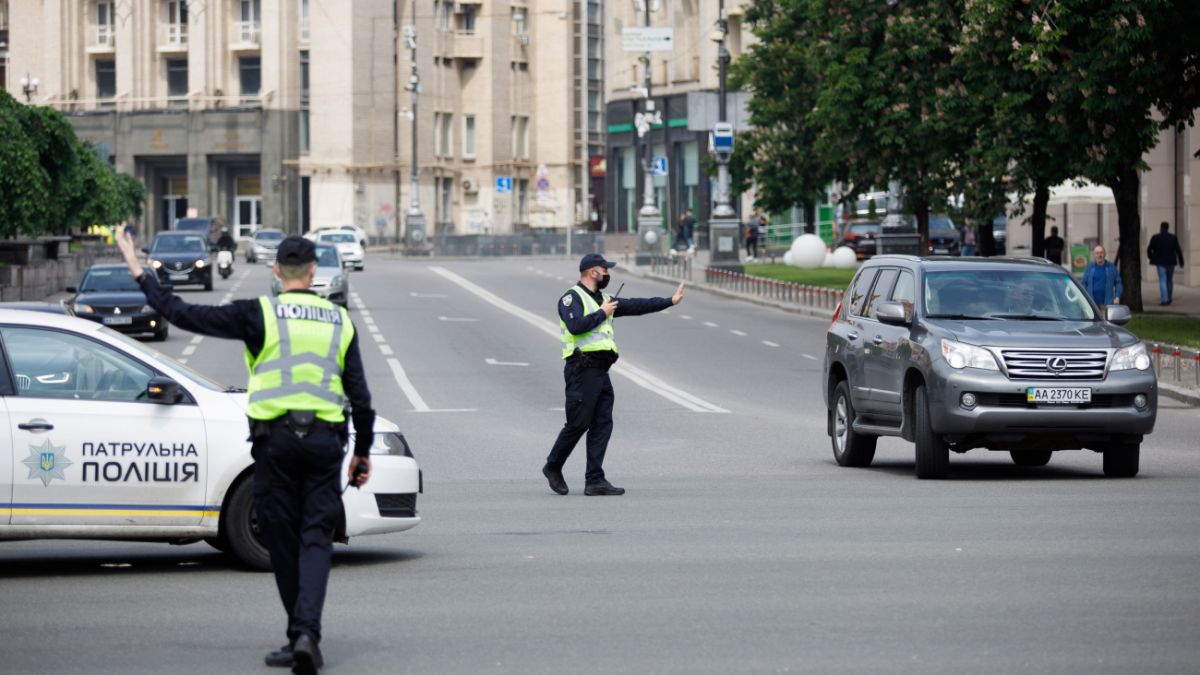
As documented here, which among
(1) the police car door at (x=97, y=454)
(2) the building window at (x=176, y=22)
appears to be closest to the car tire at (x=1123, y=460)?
(1) the police car door at (x=97, y=454)

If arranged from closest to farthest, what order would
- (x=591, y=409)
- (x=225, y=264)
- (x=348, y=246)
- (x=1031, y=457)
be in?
(x=591, y=409), (x=1031, y=457), (x=225, y=264), (x=348, y=246)

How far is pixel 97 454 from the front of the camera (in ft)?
33.4

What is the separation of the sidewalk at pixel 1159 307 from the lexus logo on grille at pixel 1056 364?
974 cm

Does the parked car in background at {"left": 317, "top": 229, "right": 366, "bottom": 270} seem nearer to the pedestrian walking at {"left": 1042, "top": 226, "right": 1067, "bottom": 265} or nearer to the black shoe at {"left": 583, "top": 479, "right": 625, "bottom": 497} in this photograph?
the pedestrian walking at {"left": 1042, "top": 226, "right": 1067, "bottom": 265}

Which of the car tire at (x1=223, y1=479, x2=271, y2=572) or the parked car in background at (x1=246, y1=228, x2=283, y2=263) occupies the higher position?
the parked car in background at (x1=246, y1=228, x2=283, y2=263)

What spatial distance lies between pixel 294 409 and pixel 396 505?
9.45 ft

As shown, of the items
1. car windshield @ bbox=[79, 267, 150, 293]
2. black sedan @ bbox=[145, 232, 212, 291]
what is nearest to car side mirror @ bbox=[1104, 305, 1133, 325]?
car windshield @ bbox=[79, 267, 150, 293]

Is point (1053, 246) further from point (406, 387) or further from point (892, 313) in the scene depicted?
point (892, 313)

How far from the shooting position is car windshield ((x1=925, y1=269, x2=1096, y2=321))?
16.1 m

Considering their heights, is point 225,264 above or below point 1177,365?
above

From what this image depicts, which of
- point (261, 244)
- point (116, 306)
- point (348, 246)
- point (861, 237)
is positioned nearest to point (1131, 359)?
point (116, 306)

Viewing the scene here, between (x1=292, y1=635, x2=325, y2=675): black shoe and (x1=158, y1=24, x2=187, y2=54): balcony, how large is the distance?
102560 millimetres

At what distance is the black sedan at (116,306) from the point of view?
36000mm

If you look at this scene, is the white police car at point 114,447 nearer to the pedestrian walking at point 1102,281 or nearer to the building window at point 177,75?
the pedestrian walking at point 1102,281
